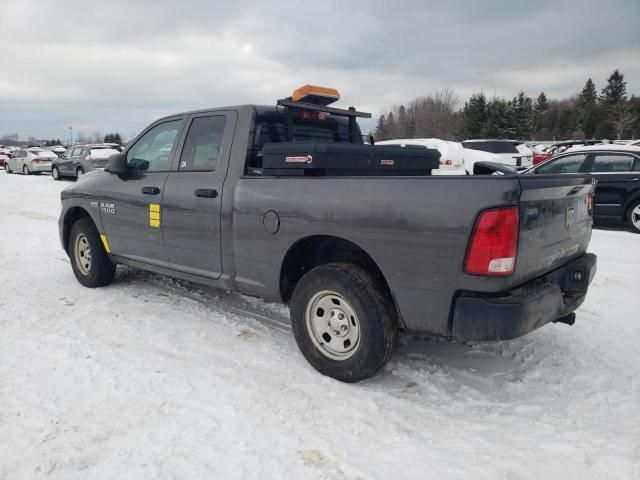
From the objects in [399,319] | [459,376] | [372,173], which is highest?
[372,173]

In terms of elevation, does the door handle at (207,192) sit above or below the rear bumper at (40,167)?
above

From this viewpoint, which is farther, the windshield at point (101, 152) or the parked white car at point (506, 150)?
the windshield at point (101, 152)

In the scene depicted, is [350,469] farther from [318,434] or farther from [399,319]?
[399,319]

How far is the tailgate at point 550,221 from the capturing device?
263 centimetres

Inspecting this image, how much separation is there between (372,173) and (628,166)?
7.33 meters

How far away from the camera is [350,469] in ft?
7.64

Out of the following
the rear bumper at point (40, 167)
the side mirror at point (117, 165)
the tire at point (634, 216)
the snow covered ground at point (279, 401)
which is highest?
the side mirror at point (117, 165)

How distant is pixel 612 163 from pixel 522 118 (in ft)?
180

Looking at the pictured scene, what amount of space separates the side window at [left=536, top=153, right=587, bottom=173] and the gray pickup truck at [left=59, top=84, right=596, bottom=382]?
260 inches

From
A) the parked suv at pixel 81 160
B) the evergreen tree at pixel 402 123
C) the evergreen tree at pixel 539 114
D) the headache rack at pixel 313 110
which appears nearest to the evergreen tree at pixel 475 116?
the evergreen tree at pixel 402 123

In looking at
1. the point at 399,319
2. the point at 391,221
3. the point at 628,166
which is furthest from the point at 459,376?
the point at 628,166

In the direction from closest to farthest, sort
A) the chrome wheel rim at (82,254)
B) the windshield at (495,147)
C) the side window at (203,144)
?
the side window at (203,144), the chrome wheel rim at (82,254), the windshield at (495,147)

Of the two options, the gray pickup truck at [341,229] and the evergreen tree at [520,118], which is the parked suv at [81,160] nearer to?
the gray pickup truck at [341,229]

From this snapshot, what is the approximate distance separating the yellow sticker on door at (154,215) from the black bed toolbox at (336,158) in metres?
1.30
